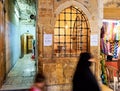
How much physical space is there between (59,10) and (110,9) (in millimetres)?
2212

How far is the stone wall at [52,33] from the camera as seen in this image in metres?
8.05

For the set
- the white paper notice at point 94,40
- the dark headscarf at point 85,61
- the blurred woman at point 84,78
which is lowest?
the blurred woman at point 84,78

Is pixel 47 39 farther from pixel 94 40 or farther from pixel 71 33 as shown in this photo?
pixel 94 40

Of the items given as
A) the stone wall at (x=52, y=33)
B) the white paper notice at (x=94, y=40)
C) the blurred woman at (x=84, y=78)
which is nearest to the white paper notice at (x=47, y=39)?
the stone wall at (x=52, y=33)

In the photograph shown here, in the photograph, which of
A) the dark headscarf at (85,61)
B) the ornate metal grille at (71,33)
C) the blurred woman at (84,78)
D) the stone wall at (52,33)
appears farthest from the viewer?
the ornate metal grille at (71,33)

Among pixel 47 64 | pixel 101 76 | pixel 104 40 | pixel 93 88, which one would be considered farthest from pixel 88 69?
pixel 104 40

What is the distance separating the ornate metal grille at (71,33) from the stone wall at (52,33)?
22 cm

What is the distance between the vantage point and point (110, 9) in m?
9.42

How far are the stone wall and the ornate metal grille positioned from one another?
8.5 inches

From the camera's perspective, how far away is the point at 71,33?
8.65m

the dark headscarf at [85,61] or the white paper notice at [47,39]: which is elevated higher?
the white paper notice at [47,39]

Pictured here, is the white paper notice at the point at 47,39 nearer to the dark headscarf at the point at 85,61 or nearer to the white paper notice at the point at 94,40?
the white paper notice at the point at 94,40

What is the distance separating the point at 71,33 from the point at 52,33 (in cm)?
82

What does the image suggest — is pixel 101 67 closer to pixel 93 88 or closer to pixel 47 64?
pixel 47 64
